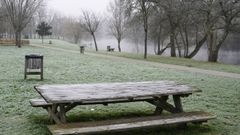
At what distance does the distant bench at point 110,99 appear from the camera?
5270 millimetres

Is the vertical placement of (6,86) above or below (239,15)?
below

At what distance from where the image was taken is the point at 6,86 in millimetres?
10453

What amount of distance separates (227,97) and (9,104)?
6.06 m

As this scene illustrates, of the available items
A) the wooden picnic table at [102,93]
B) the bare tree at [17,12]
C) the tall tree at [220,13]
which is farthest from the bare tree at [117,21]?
the wooden picnic table at [102,93]

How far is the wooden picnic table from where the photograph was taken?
547 cm

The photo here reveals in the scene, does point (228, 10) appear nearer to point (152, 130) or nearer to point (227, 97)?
point (227, 97)

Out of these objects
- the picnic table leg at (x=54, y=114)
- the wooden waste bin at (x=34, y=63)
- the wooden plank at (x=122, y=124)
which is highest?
the wooden waste bin at (x=34, y=63)

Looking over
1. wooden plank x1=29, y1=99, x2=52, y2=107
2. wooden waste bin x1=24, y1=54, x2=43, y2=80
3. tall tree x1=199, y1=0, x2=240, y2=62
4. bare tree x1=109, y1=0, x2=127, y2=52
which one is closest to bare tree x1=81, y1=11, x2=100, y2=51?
bare tree x1=109, y1=0, x2=127, y2=52

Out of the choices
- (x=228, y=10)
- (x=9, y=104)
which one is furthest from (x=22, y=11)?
(x=9, y=104)

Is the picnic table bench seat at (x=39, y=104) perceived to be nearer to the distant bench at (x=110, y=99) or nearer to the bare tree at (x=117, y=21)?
the distant bench at (x=110, y=99)

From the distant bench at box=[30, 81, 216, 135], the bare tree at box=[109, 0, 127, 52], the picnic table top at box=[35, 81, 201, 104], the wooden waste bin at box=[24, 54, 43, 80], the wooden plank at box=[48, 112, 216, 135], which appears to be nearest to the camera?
the wooden plank at box=[48, 112, 216, 135]

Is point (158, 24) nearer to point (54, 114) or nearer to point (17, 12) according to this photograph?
point (17, 12)

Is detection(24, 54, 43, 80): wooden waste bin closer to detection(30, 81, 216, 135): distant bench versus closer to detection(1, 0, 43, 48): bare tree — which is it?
detection(30, 81, 216, 135): distant bench

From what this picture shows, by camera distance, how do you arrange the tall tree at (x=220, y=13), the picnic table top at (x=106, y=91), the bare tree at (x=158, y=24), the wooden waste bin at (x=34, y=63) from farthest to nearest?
the bare tree at (x=158, y=24), the tall tree at (x=220, y=13), the wooden waste bin at (x=34, y=63), the picnic table top at (x=106, y=91)
